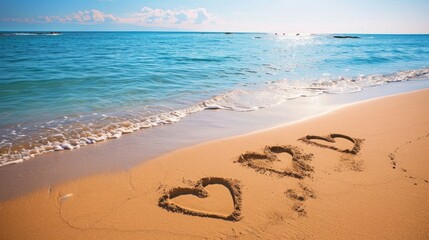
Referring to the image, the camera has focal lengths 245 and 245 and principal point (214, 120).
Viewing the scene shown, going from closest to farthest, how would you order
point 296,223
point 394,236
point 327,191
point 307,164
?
point 394,236, point 296,223, point 327,191, point 307,164

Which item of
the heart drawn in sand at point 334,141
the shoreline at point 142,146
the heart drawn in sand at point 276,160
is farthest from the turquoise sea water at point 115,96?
the heart drawn in sand at point 276,160

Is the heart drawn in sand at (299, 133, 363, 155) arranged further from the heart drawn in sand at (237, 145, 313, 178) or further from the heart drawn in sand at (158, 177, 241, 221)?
the heart drawn in sand at (158, 177, 241, 221)

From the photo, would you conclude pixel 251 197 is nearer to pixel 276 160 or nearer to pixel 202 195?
pixel 202 195

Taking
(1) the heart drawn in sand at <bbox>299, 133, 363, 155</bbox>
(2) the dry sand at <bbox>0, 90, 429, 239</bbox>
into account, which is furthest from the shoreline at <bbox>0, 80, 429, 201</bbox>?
(1) the heart drawn in sand at <bbox>299, 133, 363, 155</bbox>

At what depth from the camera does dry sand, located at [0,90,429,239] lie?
8.37ft

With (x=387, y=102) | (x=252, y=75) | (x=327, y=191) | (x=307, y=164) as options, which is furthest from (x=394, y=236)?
(x=252, y=75)

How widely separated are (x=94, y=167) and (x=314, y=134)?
4.02m

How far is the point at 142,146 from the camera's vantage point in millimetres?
4637

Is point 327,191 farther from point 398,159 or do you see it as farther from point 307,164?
point 398,159

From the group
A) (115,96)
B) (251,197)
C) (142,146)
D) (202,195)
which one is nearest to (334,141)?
(251,197)

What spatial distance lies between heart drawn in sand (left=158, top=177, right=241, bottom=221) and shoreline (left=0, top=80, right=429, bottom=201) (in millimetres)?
1111

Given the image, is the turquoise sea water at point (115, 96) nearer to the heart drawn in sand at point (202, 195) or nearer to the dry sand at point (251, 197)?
the dry sand at point (251, 197)

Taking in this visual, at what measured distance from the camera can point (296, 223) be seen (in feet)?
8.56

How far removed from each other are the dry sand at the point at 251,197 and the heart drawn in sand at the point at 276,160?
16 millimetres
